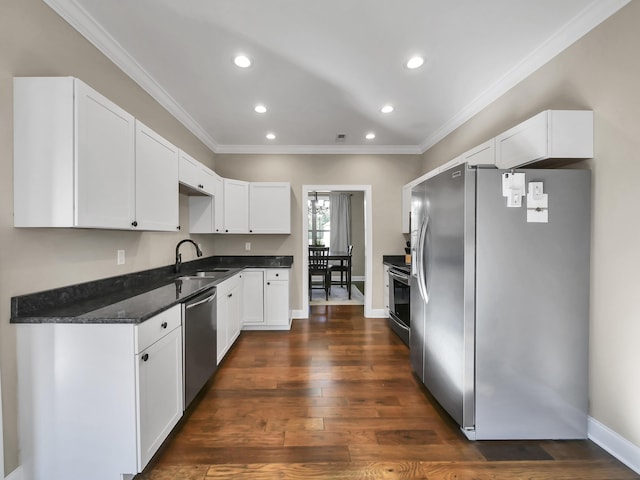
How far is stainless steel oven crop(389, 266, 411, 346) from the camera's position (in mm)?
3275

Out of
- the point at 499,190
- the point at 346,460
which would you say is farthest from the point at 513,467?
the point at 499,190

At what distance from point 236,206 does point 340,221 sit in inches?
197

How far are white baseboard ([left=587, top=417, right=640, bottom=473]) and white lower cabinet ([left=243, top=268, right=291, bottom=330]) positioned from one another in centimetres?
305

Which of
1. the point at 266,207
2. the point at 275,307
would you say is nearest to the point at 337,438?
the point at 275,307

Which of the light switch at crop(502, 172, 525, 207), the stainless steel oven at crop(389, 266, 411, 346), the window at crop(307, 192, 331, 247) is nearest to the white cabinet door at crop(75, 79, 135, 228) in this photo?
the light switch at crop(502, 172, 525, 207)

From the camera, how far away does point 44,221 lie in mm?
1377

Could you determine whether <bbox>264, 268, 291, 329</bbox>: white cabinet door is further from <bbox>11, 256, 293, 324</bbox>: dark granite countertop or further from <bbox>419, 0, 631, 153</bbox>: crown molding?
<bbox>419, 0, 631, 153</bbox>: crown molding

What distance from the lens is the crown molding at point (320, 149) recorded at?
13.9 feet

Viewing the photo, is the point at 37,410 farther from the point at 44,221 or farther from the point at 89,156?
the point at 89,156

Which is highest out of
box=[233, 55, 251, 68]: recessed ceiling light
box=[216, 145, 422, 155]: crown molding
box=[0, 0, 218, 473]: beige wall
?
box=[233, 55, 251, 68]: recessed ceiling light

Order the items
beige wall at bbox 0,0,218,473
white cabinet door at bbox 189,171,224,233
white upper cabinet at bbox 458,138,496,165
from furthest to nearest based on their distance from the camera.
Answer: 1. white cabinet door at bbox 189,171,224,233
2. white upper cabinet at bbox 458,138,496,165
3. beige wall at bbox 0,0,218,473

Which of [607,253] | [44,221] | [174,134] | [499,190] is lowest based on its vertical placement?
[607,253]

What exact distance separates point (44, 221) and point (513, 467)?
2934 mm

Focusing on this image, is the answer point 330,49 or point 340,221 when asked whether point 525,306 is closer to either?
point 330,49
